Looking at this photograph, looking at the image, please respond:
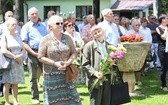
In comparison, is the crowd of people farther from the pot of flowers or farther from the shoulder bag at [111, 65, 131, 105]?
the pot of flowers

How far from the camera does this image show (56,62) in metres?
6.85

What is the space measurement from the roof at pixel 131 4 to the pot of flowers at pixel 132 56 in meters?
36.5

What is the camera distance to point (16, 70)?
29.0 ft

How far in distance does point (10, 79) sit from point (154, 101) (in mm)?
3156

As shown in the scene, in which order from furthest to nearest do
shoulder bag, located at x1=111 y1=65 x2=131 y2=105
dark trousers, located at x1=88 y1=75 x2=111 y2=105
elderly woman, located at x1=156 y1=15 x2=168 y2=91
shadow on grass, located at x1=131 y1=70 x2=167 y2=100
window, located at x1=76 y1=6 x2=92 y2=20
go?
window, located at x1=76 y1=6 x2=92 y2=20 → elderly woman, located at x1=156 y1=15 x2=168 y2=91 → shadow on grass, located at x1=131 y1=70 x2=167 y2=100 → shoulder bag, located at x1=111 y1=65 x2=131 y2=105 → dark trousers, located at x1=88 y1=75 x2=111 y2=105

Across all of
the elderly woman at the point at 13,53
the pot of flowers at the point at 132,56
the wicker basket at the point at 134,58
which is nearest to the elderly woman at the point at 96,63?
the elderly woman at the point at 13,53

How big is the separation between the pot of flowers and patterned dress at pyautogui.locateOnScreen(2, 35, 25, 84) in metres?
2.44

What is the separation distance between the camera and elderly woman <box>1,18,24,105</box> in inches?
341

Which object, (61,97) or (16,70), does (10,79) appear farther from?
(61,97)

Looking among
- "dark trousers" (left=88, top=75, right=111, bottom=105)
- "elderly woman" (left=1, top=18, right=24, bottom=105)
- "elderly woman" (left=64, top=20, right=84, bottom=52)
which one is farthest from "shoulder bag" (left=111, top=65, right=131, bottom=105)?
"elderly woman" (left=1, top=18, right=24, bottom=105)

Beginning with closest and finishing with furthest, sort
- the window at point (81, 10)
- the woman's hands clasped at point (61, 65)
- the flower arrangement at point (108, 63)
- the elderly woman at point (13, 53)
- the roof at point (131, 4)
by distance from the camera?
the woman's hands clasped at point (61, 65)
the flower arrangement at point (108, 63)
the elderly woman at point (13, 53)
the roof at point (131, 4)
the window at point (81, 10)

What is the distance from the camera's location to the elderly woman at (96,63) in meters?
7.43

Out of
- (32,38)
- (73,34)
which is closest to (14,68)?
(32,38)

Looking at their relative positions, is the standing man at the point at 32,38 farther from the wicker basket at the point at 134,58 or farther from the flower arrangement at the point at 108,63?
the flower arrangement at the point at 108,63
